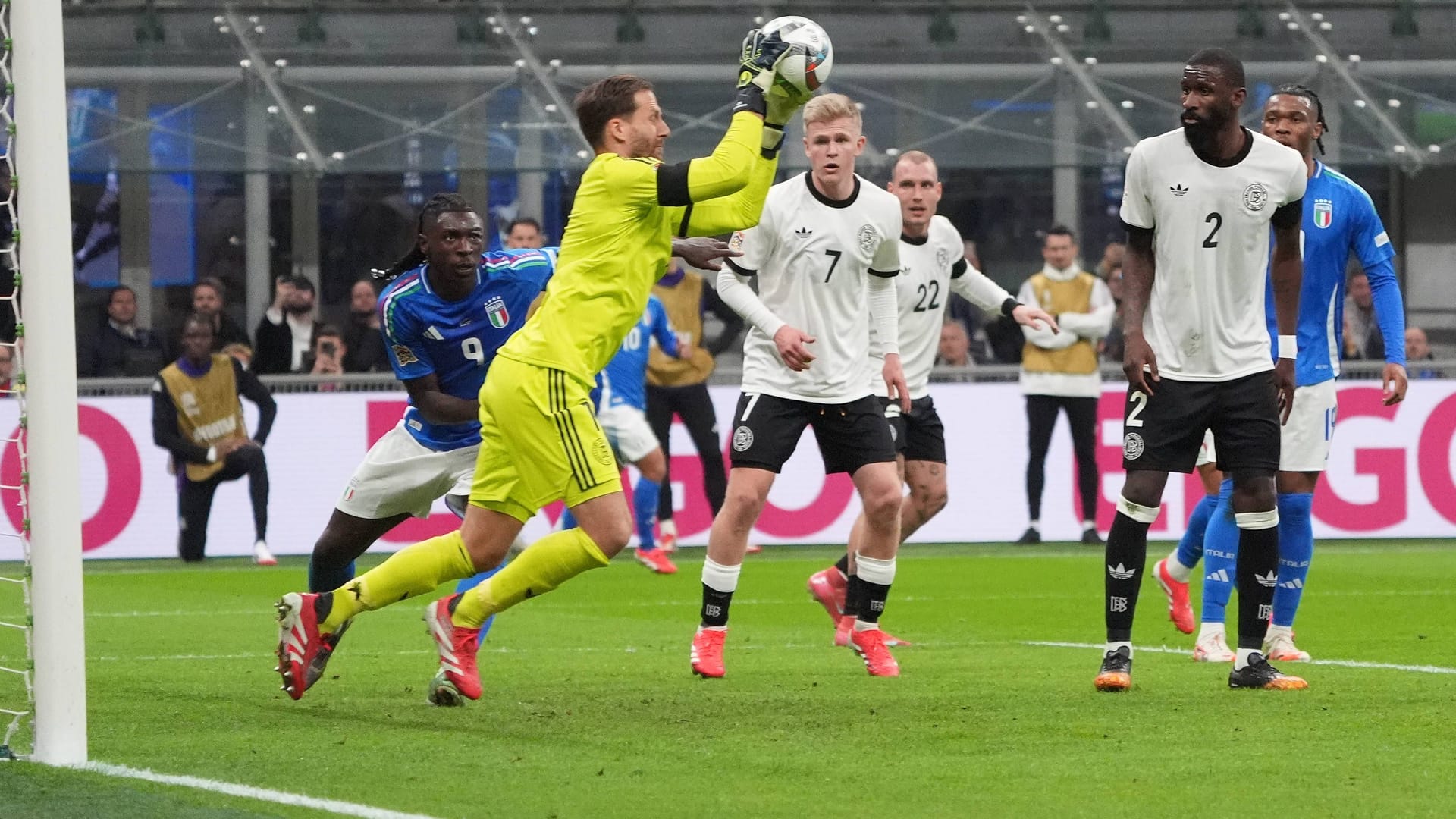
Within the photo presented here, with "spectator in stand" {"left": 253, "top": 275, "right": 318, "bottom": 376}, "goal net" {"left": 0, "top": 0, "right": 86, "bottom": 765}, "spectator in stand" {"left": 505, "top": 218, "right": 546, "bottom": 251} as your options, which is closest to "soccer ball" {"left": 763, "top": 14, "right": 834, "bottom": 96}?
"goal net" {"left": 0, "top": 0, "right": 86, "bottom": 765}

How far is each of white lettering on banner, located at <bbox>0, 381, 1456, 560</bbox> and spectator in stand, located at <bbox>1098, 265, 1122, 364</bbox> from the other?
4.96ft

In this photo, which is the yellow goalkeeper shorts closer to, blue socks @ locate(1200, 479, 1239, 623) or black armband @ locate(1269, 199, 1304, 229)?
black armband @ locate(1269, 199, 1304, 229)

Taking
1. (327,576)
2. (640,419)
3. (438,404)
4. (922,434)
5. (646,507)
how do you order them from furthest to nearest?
(646,507), (640,419), (922,434), (327,576), (438,404)

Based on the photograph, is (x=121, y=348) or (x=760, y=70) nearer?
(x=760, y=70)

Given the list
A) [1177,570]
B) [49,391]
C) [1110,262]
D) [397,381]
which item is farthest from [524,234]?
[49,391]

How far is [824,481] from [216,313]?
468 centimetres

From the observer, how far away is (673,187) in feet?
20.5

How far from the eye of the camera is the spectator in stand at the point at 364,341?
16.4 m

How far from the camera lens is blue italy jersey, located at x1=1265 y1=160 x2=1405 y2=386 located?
7926 millimetres

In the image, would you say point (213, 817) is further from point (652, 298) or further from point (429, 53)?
point (429, 53)

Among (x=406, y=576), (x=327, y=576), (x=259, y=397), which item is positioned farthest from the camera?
(x=259, y=397)

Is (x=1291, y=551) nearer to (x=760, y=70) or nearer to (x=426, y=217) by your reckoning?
(x=760, y=70)

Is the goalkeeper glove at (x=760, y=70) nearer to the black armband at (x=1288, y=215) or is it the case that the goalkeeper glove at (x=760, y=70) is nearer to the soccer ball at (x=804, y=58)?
the soccer ball at (x=804, y=58)

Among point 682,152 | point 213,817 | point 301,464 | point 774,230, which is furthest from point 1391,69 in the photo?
point 213,817
